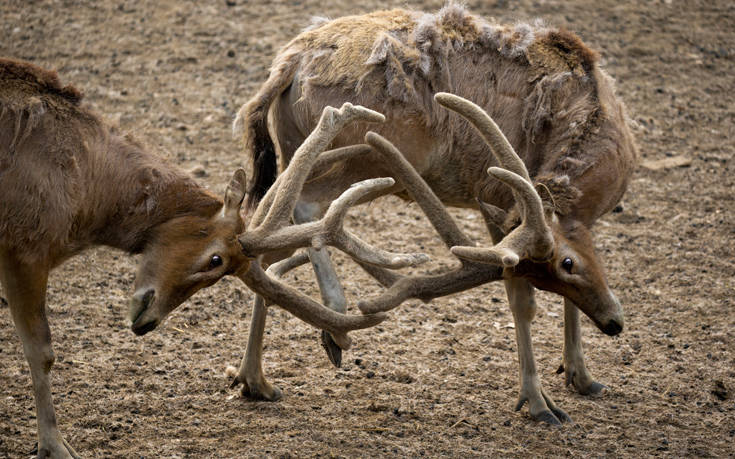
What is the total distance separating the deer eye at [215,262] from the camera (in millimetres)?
4797

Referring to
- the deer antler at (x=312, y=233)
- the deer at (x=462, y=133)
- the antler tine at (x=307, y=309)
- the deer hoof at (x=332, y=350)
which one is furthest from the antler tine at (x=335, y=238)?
the deer hoof at (x=332, y=350)

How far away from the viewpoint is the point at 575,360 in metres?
6.12

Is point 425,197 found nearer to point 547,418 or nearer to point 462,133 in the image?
point 462,133

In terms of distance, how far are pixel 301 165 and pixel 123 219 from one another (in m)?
1.06

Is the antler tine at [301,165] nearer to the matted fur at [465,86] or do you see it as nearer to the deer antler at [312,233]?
the deer antler at [312,233]

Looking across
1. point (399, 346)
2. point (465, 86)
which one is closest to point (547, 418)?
point (399, 346)

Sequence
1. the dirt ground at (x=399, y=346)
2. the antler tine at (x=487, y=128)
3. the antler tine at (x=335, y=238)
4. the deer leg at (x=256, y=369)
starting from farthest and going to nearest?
the deer leg at (x=256, y=369)
the dirt ground at (x=399, y=346)
the antler tine at (x=487, y=128)
the antler tine at (x=335, y=238)

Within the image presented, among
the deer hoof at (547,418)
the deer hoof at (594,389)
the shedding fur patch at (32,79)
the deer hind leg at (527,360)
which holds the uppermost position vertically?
the shedding fur patch at (32,79)

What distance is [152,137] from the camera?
30.1 feet

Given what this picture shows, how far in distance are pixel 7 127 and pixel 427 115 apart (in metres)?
2.46

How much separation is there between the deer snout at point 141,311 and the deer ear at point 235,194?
0.62 m

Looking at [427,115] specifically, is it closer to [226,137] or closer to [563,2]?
[226,137]

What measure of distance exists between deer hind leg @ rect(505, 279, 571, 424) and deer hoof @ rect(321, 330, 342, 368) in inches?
51.2

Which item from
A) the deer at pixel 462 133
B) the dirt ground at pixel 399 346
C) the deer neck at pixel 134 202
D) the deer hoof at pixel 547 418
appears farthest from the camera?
the deer hoof at pixel 547 418
